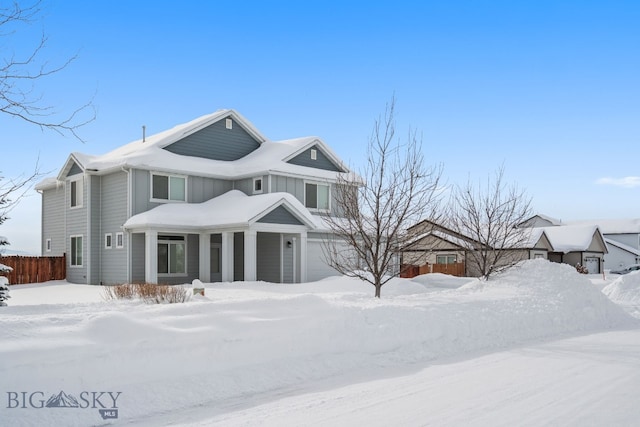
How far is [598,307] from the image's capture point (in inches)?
644

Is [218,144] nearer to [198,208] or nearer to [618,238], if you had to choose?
[198,208]

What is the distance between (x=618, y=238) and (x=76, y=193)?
5756 cm

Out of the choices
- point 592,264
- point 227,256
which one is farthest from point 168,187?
point 592,264

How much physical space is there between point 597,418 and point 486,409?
1148mm

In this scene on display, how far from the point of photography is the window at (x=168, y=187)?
88.4 feet

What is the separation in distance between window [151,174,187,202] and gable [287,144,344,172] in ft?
18.3

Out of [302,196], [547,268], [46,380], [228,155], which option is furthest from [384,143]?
[228,155]

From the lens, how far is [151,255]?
24969mm

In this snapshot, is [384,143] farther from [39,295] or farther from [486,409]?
[39,295]

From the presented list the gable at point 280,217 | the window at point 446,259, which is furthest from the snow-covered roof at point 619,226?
the gable at point 280,217

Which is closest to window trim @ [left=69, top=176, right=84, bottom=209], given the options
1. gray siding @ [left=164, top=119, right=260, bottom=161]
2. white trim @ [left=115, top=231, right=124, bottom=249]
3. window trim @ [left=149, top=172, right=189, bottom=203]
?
white trim @ [left=115, top=231, right=124, bottom=249]

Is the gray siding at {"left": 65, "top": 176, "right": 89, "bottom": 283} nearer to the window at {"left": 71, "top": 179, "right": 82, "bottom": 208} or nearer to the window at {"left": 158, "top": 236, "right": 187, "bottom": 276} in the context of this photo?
the window at {"left": 71, "top": 179, "right": 82, "bottom": 208}

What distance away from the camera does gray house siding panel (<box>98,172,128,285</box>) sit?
26422 millimetres

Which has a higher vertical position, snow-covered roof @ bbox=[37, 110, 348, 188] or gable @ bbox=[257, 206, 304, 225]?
snow-covered roof @ bbox=[37, 110, 348, 188]
